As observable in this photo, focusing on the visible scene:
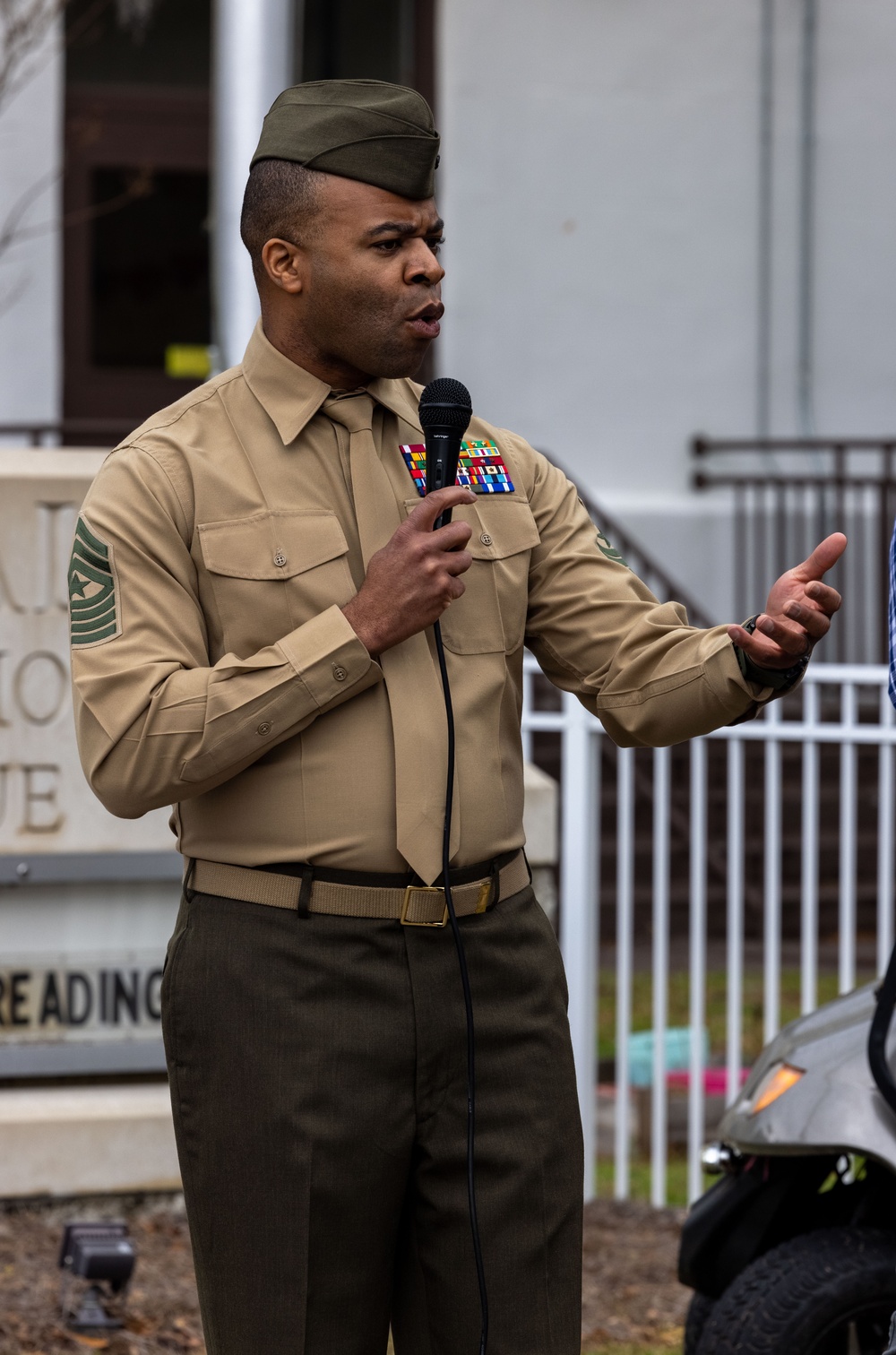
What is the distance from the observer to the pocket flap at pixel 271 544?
8.07ft

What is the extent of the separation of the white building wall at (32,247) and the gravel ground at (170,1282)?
673 centimetres

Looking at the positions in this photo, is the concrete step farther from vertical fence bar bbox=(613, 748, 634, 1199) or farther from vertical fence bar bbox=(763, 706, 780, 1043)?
vertical fence bar bbox=(763, 706, 780, 1043)

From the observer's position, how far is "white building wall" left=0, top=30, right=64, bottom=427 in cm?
1063

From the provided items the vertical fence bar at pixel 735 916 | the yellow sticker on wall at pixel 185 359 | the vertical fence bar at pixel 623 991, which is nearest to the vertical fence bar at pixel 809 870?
the vertical fence bar at pixel 735 916

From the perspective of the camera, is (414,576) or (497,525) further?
(497,525)

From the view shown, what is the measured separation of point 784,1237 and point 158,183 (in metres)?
9.43

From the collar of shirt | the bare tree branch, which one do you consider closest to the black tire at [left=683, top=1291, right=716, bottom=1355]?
the collar of shirt

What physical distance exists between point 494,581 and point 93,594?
0.58 metres

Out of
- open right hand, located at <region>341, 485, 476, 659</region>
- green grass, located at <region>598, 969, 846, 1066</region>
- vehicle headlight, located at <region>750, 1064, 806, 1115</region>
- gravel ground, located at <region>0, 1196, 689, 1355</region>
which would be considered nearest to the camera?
open right hand, located at <region>341, 485, 476, 659</region>

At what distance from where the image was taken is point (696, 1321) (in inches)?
146

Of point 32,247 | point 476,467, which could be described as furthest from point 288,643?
point 32,247

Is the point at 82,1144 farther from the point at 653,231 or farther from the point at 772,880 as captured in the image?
the point at 653,231

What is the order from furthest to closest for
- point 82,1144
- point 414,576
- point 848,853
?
point 848,853 < point 82,1144 < point 414,576

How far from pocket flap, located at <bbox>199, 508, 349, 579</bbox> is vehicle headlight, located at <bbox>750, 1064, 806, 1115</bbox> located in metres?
1.53
